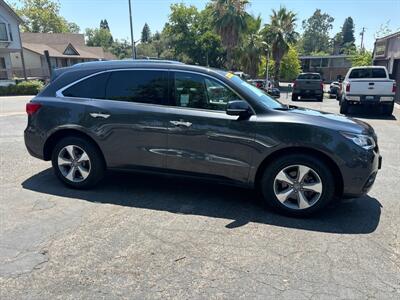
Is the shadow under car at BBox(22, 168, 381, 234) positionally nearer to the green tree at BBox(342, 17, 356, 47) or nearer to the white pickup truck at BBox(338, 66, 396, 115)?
the white pickup truck at BBox(338, 66, 396, 115)

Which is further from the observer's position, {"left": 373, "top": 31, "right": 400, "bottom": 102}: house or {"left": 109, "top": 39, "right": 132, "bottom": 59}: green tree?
{"left": 109, "top": 39, "right": 132, "bottom": 59}: green tree

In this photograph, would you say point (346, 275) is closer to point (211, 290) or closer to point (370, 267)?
point (370, 267)

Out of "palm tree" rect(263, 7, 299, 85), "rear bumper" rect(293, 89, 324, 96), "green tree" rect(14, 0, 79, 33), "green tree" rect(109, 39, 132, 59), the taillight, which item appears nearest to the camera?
the taillight

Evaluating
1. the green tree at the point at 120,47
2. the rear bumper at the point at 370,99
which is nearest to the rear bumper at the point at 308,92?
the rear bumper at the point at 370,99

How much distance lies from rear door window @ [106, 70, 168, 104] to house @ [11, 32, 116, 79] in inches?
1672

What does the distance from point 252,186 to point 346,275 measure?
1.56 m

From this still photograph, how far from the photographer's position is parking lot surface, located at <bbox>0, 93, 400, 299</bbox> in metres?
2.83

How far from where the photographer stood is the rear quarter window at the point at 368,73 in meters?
14.9

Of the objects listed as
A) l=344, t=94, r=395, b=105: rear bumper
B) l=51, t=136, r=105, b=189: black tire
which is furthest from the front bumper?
l=344, t=94, r=395, b=105: rear bumper

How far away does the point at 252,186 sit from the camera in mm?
4320

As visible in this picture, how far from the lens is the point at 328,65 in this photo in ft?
234

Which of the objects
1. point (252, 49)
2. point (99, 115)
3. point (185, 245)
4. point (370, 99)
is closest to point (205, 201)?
point (185, 245)

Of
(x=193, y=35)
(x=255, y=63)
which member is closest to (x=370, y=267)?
(x=255, y=63)

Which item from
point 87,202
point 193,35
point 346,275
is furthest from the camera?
point 193,35
